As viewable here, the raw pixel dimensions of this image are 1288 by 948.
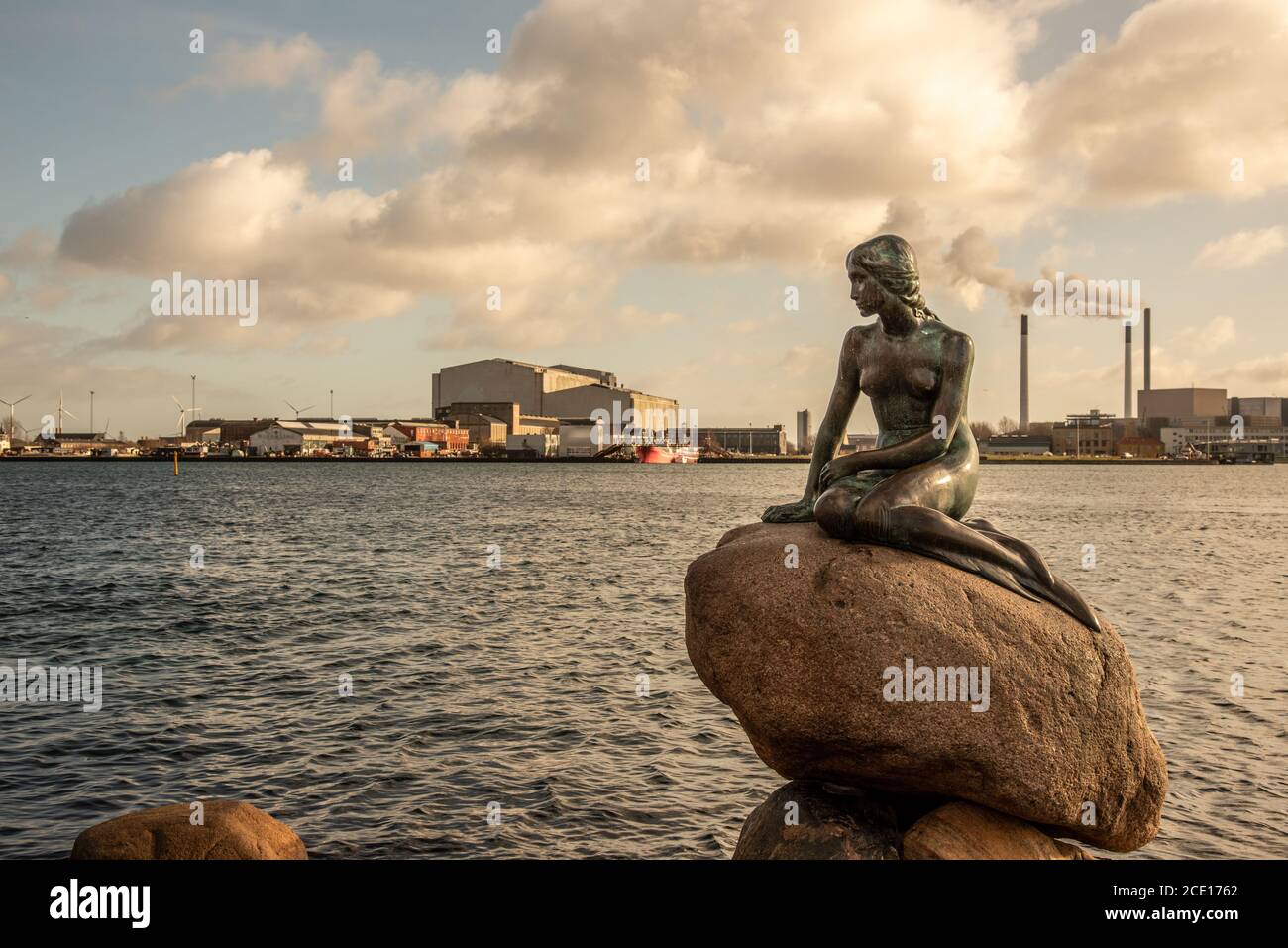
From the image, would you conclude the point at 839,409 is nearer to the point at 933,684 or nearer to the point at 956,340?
the point at 956,340

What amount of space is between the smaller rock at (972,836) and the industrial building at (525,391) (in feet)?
539

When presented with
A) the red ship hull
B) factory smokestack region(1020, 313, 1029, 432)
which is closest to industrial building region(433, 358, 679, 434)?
the red ship hull

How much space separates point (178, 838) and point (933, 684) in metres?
5.48

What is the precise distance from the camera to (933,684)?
729cm

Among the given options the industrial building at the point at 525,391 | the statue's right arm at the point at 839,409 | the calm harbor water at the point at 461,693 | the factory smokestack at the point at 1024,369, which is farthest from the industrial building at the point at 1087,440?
the statue's right arm at the point at 839,409

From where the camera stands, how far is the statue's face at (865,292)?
8391mm

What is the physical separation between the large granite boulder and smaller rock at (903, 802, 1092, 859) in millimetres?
188

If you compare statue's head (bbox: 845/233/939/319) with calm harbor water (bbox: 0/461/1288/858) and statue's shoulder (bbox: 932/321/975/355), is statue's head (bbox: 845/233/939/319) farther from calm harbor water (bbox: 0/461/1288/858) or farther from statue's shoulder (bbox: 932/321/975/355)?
calm harbor water (bbox: 0/461/1288/858)

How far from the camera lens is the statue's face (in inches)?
330

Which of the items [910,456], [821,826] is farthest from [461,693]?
[910,456]

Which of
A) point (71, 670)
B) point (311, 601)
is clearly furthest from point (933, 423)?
point (311, 601)

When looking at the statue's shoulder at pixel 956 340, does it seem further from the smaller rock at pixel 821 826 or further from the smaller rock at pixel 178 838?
the smaller rock at pixel 178 838
